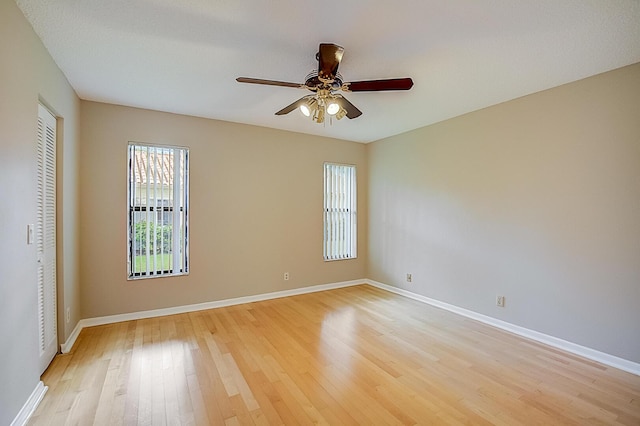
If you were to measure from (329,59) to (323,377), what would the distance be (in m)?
2.43

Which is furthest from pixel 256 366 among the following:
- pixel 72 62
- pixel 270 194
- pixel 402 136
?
pixel 402 136

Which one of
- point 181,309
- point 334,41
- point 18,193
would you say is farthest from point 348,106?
point 181,309

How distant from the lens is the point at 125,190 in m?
3.49

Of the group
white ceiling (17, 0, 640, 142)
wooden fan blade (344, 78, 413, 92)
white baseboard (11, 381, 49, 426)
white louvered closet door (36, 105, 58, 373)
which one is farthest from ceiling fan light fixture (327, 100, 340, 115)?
white baseboard (11, 381, 49, 426)

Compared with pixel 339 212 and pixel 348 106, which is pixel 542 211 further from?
pixel 339 212

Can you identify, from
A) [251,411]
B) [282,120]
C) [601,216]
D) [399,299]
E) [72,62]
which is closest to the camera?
[251,411]

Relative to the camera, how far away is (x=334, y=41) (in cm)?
215

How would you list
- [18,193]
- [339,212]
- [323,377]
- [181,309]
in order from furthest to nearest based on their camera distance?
[339,212], [181,309], [323,377], [18,193]

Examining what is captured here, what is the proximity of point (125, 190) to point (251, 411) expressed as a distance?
2939mm

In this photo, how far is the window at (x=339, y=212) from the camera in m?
5.04

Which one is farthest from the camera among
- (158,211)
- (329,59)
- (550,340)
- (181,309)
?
(181,309)

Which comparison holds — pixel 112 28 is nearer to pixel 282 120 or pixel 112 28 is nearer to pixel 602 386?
pixel 282 120

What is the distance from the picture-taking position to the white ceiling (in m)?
1.82

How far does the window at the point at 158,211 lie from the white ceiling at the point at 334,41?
74 cm
